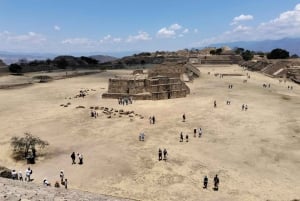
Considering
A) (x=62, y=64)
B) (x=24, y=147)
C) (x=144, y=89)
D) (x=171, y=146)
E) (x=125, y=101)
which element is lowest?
(x=171, y=146)

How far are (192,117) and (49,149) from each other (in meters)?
15.1

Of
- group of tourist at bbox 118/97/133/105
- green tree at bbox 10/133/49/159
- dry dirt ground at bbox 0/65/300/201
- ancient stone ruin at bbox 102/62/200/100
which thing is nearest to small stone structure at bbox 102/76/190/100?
ancient stone ruin at bbox 102/62/200/100

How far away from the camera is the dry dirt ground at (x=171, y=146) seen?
1945 centimetres

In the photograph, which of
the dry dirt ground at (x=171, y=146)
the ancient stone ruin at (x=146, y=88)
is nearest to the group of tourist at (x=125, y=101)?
the dry dirt ground at (x=171, y=146)

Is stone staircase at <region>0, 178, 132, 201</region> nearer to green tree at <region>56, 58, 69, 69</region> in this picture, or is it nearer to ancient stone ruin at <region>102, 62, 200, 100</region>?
ancient stone ruin at <region>102, 62, 200, 100</region>

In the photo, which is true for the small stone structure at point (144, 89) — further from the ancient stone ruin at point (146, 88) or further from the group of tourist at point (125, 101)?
the group of tourist at point (125, 101)

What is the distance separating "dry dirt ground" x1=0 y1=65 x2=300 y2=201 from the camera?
63.8 feet

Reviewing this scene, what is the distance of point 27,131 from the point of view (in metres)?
30.7

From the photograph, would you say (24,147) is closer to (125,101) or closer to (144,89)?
(125,101)

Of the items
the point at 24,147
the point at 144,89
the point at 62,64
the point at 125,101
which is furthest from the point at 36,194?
the point at 62,64

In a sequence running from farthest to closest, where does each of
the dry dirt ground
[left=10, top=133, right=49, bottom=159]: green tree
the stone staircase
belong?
[left=10, top=133, right=49, bottom=159]: green tree, the dry dirt ground, the stone staircase

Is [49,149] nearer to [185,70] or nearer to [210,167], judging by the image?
[210,167]

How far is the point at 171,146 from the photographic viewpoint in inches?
1040

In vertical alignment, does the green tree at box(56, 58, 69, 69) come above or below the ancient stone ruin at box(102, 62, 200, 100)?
A: above
